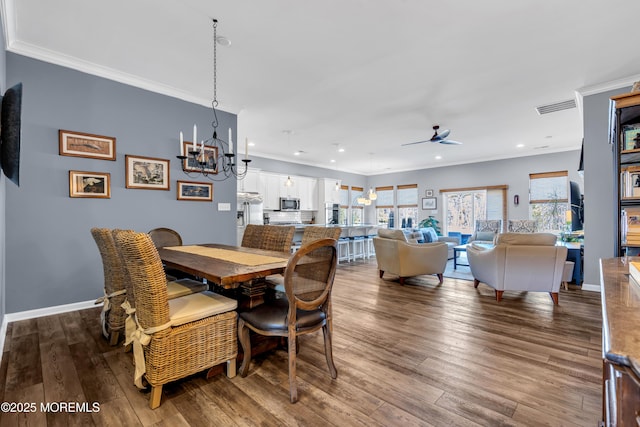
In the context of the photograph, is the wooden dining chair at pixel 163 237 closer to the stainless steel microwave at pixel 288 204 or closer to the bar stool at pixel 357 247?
the bar stool at pixel 357 247

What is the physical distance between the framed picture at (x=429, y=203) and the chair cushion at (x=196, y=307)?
8.42 m

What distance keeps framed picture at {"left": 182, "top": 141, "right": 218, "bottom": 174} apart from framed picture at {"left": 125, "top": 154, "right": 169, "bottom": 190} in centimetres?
27

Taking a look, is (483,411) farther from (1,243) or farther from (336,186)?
(336,186)

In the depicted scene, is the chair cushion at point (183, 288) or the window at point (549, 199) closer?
the chair cushion at point (183, 288)

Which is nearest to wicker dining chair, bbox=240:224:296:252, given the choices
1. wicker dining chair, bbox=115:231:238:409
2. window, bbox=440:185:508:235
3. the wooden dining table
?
the wooden dining table

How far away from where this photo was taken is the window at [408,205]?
985cm

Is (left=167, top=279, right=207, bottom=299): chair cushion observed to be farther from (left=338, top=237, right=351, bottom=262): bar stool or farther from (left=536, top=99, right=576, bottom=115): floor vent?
(left=536, top=99, right=576, bottom=115): floor vent

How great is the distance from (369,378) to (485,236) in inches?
261

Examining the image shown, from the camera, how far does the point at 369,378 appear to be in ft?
6.45

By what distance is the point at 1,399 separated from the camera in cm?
172

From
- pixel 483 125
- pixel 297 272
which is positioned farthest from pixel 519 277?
pixel 297 272

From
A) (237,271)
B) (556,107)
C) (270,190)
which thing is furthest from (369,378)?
(270,190)

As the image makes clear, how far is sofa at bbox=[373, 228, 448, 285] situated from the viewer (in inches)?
180

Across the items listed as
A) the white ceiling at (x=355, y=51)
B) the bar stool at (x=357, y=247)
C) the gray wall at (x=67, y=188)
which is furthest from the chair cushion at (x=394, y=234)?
the gray wall at (x=67, y=188)
